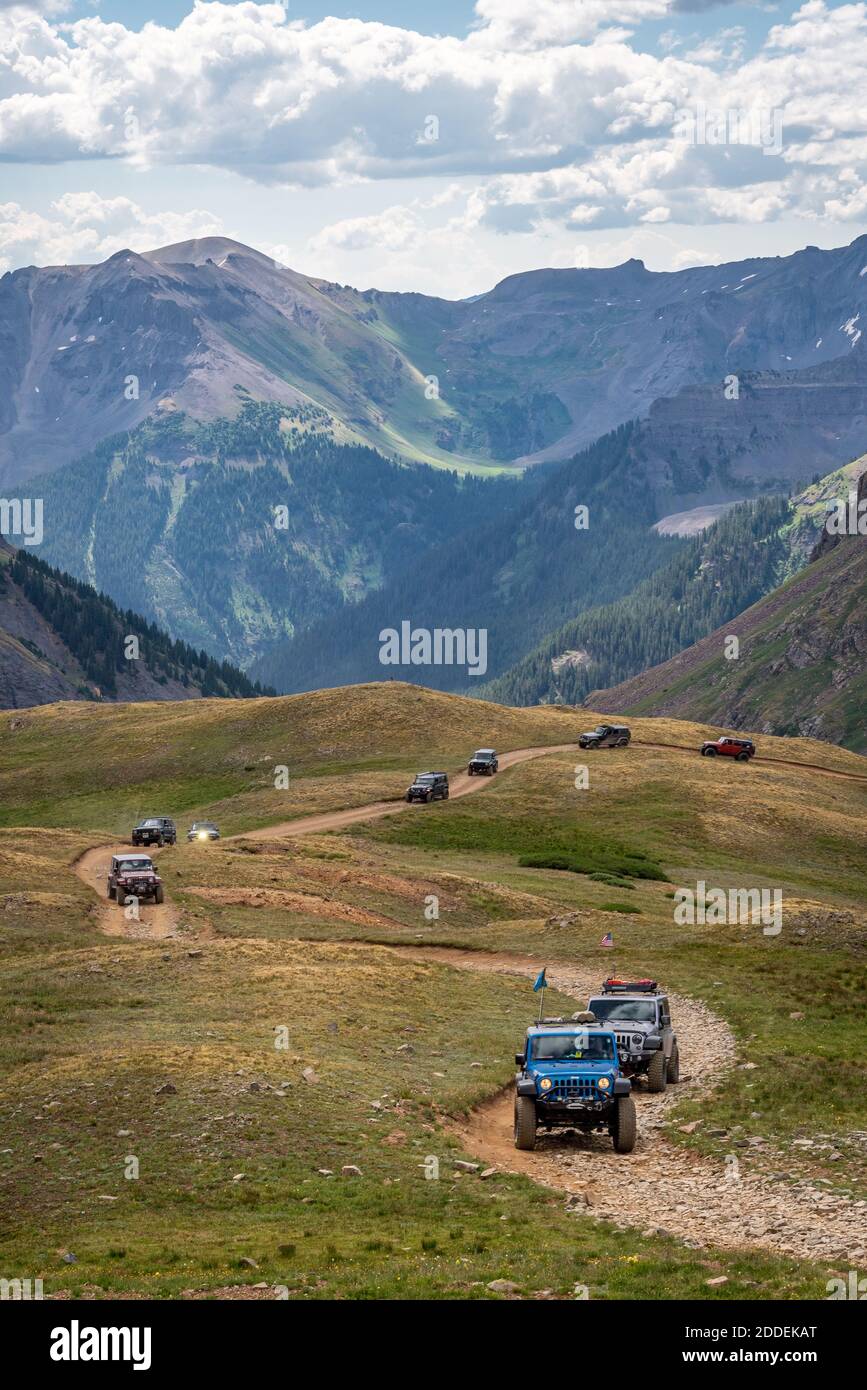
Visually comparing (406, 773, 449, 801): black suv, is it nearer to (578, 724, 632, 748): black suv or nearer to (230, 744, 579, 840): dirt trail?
(230, 744, 579, 840): dirt trail

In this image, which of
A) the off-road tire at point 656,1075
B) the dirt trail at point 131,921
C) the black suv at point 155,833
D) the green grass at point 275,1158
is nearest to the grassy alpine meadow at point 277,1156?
the green grass at point 275,1158

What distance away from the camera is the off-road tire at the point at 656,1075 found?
42.8 metres

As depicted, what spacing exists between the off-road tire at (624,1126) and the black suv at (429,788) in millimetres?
79055

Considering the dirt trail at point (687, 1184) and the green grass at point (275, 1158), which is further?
the dirt trail at point (687, 1184)

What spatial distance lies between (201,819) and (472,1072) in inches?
3013

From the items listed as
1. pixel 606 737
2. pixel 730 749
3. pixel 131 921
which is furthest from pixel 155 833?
pixel 730 749

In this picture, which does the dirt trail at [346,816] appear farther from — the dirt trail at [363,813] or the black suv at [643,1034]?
the black suv at [643,1034]

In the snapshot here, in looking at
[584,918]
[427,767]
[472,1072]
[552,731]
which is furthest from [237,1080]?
[552,731]

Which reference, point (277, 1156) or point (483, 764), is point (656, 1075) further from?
point (483, 764)

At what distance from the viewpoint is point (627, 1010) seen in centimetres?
4478

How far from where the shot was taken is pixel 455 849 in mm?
105188

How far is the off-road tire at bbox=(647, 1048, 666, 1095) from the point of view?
140ft
